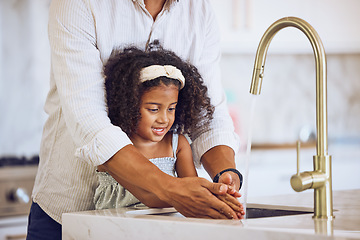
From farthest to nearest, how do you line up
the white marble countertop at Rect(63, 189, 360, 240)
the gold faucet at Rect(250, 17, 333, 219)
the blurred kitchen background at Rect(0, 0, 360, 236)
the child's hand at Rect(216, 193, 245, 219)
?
the blurred kitchen background at Rect(0, 0, 360, 236)
the child's hand at Rect(216, 193, 245, 219)
the gold faucet at Rect(250, 17, 333, 219)
the white marble countertop at Rect(63, 189, 360, 240)

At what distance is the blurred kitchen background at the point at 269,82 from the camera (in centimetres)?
273

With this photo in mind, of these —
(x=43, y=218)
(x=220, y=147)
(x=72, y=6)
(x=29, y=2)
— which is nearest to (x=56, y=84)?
(x=72, y=6)

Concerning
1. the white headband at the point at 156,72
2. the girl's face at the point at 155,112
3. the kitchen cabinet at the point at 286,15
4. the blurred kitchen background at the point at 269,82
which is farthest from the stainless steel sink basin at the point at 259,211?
the kitchen cabinet at the point at 286,15

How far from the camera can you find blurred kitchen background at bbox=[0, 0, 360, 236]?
273 cm

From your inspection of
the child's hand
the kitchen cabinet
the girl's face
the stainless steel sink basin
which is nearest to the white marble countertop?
→ the stainless steel sink basin

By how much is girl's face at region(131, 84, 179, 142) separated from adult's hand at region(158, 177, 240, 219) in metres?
0.27

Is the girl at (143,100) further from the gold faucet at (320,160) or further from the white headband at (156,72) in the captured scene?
the gold faucet at (320,160)

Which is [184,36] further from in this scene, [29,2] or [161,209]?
Answer: [29,2]

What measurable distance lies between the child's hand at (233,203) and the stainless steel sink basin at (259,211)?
15cm

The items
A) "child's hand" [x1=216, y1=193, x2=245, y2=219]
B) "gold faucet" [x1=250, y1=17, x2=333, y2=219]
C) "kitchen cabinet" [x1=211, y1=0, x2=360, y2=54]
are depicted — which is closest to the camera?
"gold faucet" [x1=250, y1=17, x2=333, y2=219]

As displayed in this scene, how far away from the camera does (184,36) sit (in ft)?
4.60

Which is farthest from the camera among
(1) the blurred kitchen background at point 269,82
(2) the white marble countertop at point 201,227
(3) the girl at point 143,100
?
(1) the blurred kitchen background at point 269,82

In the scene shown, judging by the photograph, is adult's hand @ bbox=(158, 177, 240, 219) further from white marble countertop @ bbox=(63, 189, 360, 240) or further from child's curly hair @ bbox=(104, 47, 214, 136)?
child's curly hair @ bbox=(104, 47, 214, 136)

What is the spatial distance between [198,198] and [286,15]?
2492 mm
